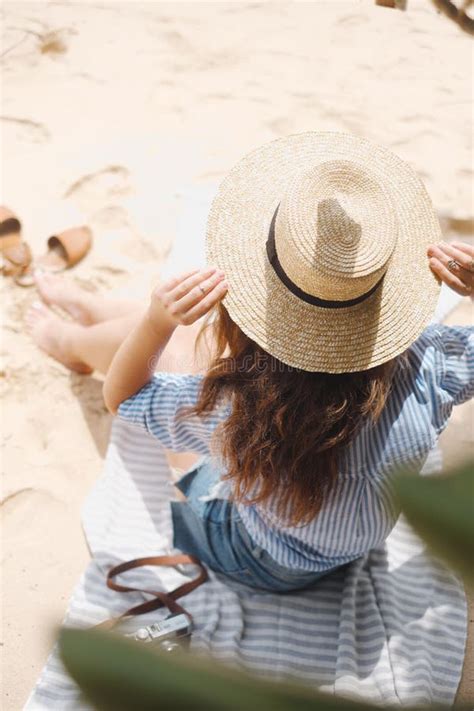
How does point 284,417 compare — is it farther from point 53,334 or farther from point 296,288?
point 53,334

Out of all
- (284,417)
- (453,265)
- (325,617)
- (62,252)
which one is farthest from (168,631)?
(62,252)

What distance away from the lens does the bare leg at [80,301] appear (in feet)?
7.52

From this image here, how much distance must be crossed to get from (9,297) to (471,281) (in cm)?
163

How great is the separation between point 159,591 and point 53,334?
0.91 meters

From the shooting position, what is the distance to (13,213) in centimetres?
269

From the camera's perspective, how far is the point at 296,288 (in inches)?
51.0

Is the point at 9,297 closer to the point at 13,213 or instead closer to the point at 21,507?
the point at 13,213

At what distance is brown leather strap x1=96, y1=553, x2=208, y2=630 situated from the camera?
1763 millimetres

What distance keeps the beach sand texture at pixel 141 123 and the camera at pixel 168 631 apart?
1.15ft

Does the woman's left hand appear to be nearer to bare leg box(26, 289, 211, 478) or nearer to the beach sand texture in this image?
bare leg box(26, 289, 211, 478)

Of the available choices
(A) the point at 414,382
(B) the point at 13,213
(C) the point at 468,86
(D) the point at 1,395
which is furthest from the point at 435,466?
(C) the point at 468,86

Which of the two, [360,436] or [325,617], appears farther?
[325,617]

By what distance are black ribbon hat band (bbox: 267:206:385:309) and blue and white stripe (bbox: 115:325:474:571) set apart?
0.19m

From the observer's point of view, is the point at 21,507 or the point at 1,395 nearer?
the point at 21,507
